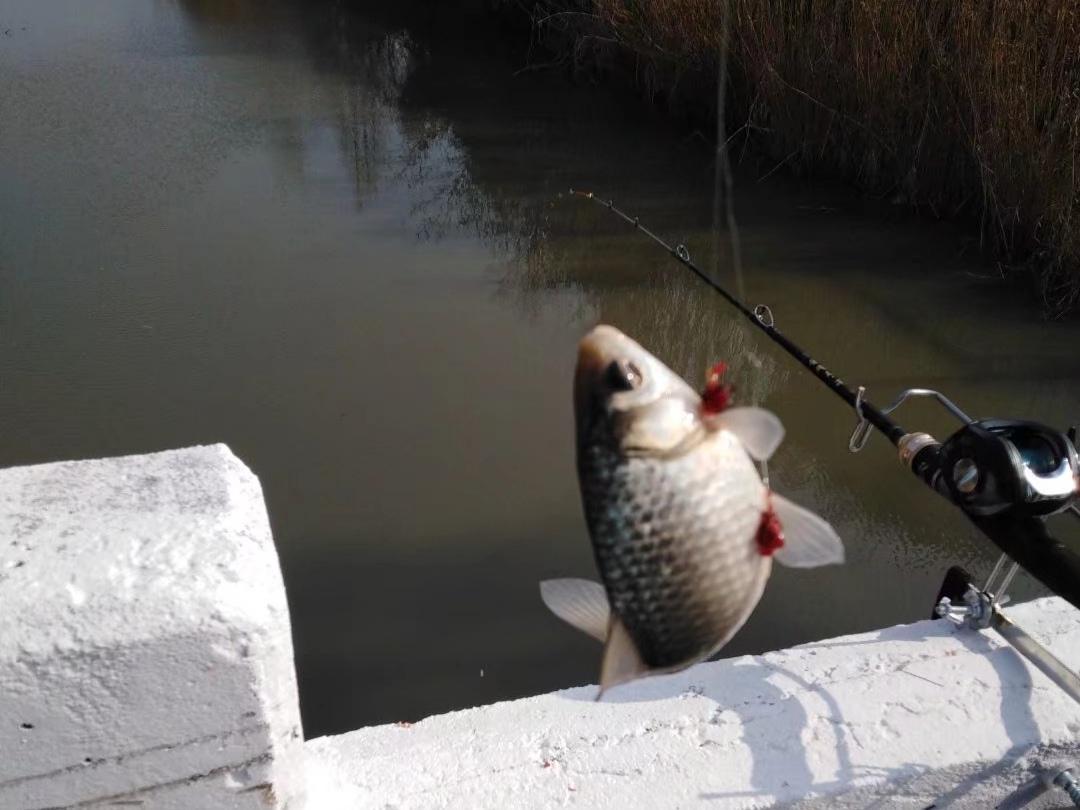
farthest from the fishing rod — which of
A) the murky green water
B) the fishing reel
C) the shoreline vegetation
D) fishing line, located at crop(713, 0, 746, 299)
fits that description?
fishing line, located at crop(713, 0, 746, 299)

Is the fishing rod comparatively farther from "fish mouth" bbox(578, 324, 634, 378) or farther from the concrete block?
the concrete block

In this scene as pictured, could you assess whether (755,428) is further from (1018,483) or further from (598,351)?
(1018,483)

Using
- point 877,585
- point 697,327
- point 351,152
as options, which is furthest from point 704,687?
point 351,152

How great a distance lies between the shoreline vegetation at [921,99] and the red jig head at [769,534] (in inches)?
159

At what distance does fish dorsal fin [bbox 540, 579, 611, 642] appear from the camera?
81 centimetres

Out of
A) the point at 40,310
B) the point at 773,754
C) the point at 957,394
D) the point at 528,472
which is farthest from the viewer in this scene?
the point at 40,310

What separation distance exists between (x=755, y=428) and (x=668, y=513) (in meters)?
0.09

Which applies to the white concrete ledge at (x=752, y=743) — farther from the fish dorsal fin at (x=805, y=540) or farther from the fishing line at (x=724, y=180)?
the fishing line at (x=724, y=180)

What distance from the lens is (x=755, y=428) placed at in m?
0.72

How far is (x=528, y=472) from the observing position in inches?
140

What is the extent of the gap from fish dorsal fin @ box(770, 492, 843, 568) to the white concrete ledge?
835 millimetres

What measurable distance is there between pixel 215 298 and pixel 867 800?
4.01 m

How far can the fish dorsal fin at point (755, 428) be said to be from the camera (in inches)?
28.2

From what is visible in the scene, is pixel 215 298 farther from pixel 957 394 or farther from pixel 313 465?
pixel 957 394
